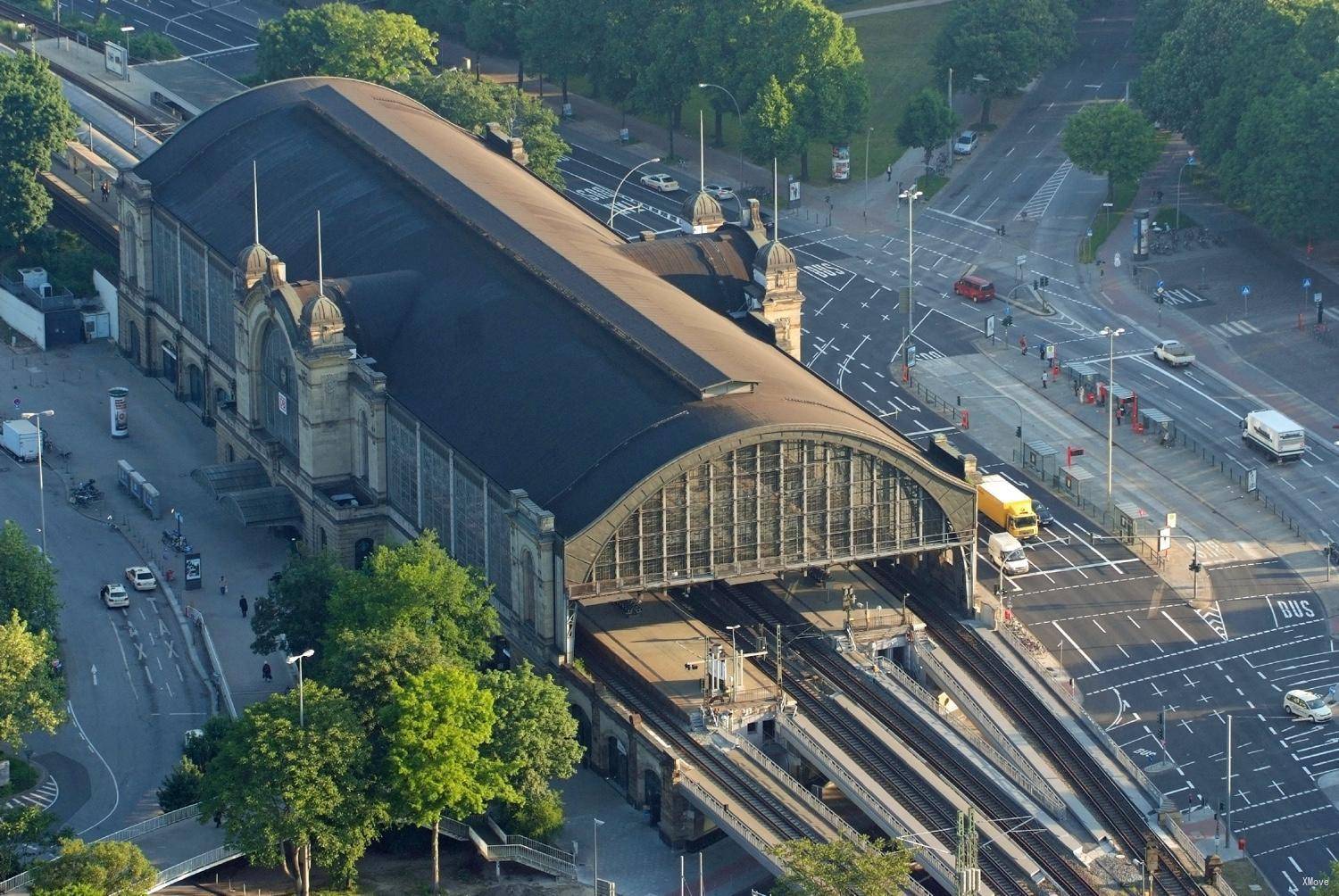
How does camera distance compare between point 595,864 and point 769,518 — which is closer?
point 595,864

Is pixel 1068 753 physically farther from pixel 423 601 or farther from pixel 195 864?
pixel 195 864

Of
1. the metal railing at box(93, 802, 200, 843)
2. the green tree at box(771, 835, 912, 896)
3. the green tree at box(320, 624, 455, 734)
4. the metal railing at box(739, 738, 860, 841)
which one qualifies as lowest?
the metal railing at box(93, 802, 200, 843)

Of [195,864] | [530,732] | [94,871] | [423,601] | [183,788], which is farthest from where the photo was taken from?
[423,601]

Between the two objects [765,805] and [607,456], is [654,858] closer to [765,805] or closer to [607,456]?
[765,805]

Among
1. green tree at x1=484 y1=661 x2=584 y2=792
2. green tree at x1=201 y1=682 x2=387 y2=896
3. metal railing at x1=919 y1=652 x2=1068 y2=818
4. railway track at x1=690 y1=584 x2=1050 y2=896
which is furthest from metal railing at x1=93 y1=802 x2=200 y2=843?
metal railing at x1=919 y1=652 x2=1068 y2=818

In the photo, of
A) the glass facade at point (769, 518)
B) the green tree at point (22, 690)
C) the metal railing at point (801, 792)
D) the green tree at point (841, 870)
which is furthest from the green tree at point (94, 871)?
the metal railing at point (801, 792)

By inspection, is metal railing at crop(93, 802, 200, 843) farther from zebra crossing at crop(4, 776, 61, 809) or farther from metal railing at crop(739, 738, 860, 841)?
metal railing at crop(739, 738, 860, 841)

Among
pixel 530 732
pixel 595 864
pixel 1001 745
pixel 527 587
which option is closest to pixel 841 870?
pixel 595 864
